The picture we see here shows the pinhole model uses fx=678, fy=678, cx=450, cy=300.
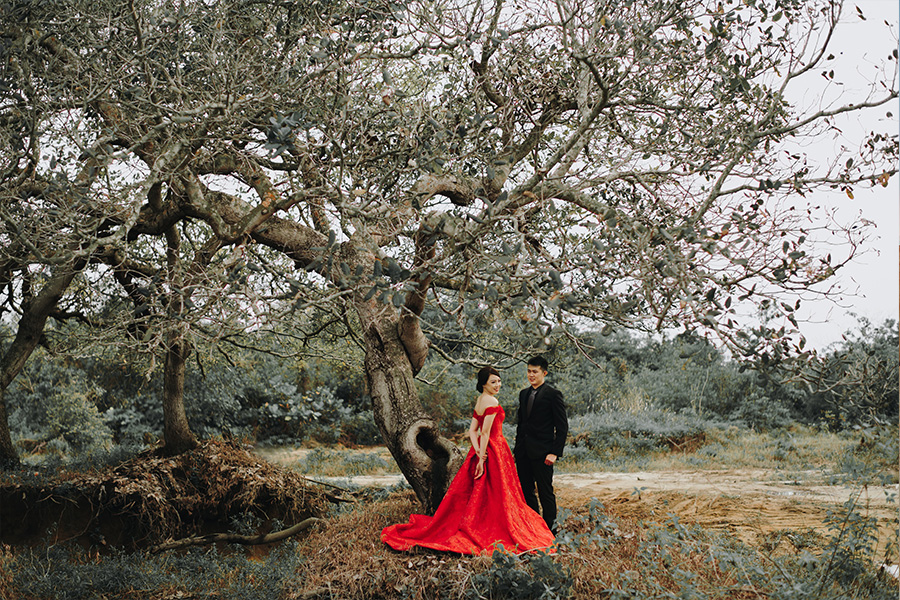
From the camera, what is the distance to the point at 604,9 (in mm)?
5723

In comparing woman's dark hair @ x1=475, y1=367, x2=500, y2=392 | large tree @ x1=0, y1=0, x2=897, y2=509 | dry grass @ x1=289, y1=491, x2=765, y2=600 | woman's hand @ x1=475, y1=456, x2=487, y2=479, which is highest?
large tree @ x1=0, y1=0, x2=897, y2=509

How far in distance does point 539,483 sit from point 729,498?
12.3 ft

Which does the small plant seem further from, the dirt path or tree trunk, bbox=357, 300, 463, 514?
the dirt path

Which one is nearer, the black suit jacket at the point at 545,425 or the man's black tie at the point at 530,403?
the black suit jacket at the point at 545,425

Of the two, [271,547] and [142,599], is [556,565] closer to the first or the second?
[142,599]

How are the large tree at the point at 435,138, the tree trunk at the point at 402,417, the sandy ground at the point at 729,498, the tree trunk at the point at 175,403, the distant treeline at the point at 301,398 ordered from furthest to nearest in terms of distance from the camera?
the distant treeline at the point at 301,398 < the tree trunk at the point at 175,403 < the sandy ground at the point at 729,498 < the tree trunk at the point at 402,417 < the large tree at the point at 435,138

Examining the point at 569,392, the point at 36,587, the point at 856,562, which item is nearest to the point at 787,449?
the point at 569,392

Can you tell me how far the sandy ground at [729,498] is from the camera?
7.60 m

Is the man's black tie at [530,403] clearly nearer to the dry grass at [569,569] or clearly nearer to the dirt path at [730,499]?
the dry grass at [569,569]

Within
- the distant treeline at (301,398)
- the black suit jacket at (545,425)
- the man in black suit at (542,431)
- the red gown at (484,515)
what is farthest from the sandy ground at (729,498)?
the distant treeline at (301,398)

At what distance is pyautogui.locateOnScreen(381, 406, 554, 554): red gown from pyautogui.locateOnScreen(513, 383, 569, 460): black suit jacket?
262 mm

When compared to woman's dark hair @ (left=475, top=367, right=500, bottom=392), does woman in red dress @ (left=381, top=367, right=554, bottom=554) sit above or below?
below

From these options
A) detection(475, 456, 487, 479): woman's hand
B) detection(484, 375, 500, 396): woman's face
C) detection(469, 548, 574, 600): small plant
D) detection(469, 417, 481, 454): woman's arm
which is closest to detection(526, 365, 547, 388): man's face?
detection(484, 375, 500, 396): woman's face

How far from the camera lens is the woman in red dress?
232 inches
